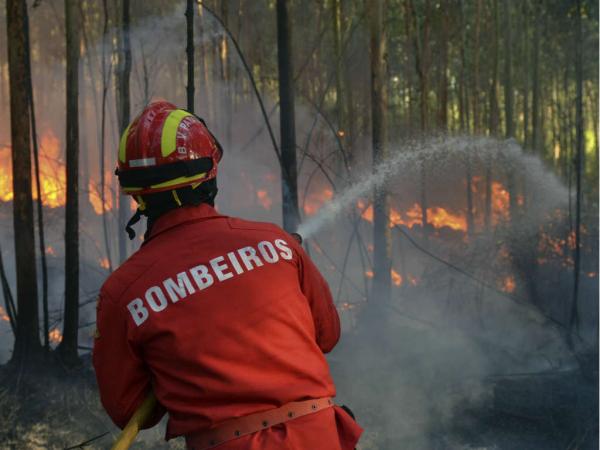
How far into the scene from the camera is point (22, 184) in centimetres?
581

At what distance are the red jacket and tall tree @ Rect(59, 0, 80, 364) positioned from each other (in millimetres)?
4236

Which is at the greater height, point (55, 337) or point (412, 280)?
point (55, 337)

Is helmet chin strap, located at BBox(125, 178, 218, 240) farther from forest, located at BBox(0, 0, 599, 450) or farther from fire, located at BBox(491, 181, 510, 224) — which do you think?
fire, located at BBox(491, 181, 510, 224)

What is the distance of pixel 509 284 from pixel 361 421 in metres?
6.87

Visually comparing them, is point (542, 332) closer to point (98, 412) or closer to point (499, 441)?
point (499, 441)

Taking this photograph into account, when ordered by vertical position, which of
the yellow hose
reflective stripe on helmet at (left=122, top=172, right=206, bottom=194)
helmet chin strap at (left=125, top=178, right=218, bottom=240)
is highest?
reflective stripe on helmet at (left=122, top=172, right=206, bottom=194)

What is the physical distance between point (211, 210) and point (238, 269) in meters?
0.27

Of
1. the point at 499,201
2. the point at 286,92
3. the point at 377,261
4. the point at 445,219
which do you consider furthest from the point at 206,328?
the point at 499,201

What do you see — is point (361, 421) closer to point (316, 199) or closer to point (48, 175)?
point (48, 175)

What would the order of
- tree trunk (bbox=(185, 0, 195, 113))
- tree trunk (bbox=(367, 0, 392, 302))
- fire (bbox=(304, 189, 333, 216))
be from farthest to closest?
1. fire (bbox=(304, 189, 333, 216))
2. tree trunk (bbox=(367, 0, 392, 302))
3. tree trunk (bbox=(185, 0, 195, 113))

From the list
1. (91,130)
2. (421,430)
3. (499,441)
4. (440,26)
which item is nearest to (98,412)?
(421,430)

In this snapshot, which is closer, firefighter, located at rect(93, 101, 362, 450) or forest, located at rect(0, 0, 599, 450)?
firefighter, located at rect(93, 101, 362, 450)

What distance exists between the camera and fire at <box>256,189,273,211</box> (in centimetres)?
2155

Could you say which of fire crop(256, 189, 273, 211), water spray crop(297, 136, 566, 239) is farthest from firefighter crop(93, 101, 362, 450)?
fire crop(256, 189, 273, 211)
